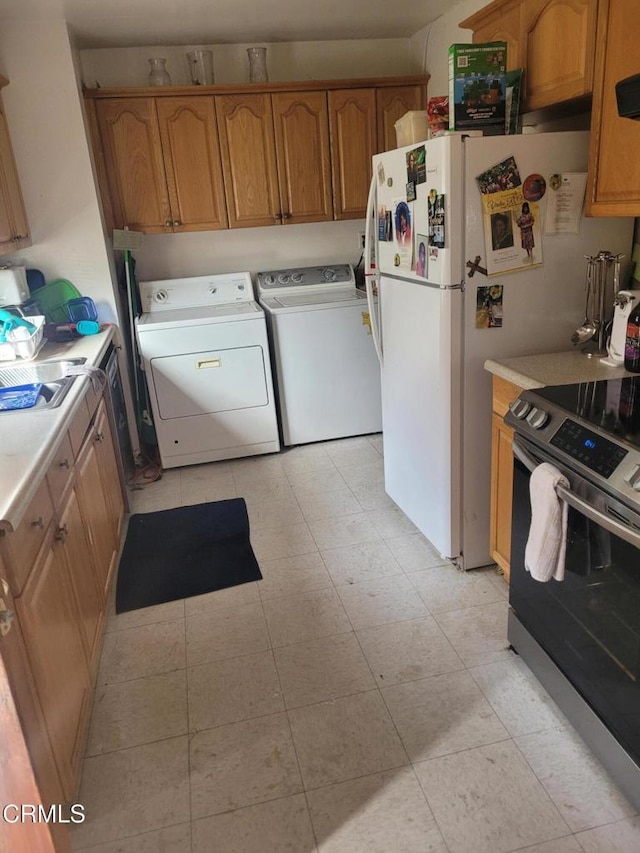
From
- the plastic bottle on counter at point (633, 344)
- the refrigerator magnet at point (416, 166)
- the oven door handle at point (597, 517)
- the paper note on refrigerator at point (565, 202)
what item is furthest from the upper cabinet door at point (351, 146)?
the oven door handle at point (597, 517)

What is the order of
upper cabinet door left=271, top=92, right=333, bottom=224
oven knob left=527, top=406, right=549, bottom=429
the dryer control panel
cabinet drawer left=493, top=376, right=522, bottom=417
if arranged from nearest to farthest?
oven knob left=527, top=406, right=549, bottom=429
cabinet drawer left=493, top=376, right=522, bottom=417
upper cabinet door left=271, top=92, right=333, bottom=224
the dryer control panel

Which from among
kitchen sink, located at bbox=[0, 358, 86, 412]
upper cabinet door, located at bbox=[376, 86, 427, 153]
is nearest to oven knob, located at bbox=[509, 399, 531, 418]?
kitchen sink, located at bbox=[0, 358, 86, 412]

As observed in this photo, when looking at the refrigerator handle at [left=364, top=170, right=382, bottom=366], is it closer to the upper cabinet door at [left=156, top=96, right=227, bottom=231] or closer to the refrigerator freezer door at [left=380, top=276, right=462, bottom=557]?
the refrigerator freezer door at [left=380, top=276, right=462, bottom=557]

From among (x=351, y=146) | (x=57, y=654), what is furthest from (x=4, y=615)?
(x=351, y=146)

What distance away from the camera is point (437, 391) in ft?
7.57

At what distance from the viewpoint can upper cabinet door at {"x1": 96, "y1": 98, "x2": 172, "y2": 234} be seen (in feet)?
11.3

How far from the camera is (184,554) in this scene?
278 cm

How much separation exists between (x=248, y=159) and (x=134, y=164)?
64cm

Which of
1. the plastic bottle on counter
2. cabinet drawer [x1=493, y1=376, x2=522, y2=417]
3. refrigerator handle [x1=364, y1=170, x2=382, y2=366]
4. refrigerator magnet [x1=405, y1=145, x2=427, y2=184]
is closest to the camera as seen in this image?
the plastic bottle on counter

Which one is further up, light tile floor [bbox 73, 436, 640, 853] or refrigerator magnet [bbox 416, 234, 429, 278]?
refrigerator magnet [bbox 416, 234, 429, 278]

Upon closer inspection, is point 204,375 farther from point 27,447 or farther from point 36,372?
point 27,447

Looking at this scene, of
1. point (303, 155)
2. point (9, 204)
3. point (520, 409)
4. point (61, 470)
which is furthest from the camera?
point (303, 155)

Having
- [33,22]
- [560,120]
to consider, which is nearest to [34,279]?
[33,22]

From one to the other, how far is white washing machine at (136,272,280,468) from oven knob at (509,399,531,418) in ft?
6.77
